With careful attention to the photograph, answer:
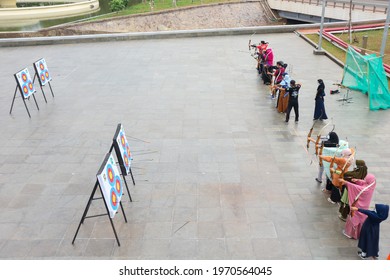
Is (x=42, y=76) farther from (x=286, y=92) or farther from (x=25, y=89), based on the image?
(x=286, y=92)

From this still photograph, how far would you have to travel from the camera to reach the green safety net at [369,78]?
13.4 metres

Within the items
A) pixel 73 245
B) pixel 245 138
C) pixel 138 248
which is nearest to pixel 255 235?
pixel 138 248

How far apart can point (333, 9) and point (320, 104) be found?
31750 millimetres

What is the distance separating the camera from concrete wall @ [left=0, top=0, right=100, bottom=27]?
4822 cm

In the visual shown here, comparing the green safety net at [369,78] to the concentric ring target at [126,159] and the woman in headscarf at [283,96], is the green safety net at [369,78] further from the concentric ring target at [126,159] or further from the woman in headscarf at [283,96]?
the concentric ring target at [126,159]

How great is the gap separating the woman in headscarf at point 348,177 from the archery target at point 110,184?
4510 millimetres

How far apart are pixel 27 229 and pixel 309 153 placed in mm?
7386

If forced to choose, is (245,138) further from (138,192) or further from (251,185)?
(138,192)

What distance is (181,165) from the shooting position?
9.69 meters

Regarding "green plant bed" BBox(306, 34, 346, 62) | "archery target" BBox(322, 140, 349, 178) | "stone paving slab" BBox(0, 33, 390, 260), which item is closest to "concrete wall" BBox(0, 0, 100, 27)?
"stone paving slab" BBox(0, 33, 390, 260)

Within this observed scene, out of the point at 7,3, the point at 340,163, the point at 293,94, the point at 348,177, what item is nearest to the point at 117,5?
the point at 7,3

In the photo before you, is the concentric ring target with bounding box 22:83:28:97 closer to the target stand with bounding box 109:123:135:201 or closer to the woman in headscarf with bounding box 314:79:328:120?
the target stand with bounding box 109:123:135:201

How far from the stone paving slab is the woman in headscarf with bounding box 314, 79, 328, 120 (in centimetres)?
42

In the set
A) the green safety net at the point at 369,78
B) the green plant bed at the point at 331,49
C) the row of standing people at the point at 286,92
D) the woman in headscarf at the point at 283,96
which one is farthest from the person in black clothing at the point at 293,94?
the green plant bed at the point at 331,49
